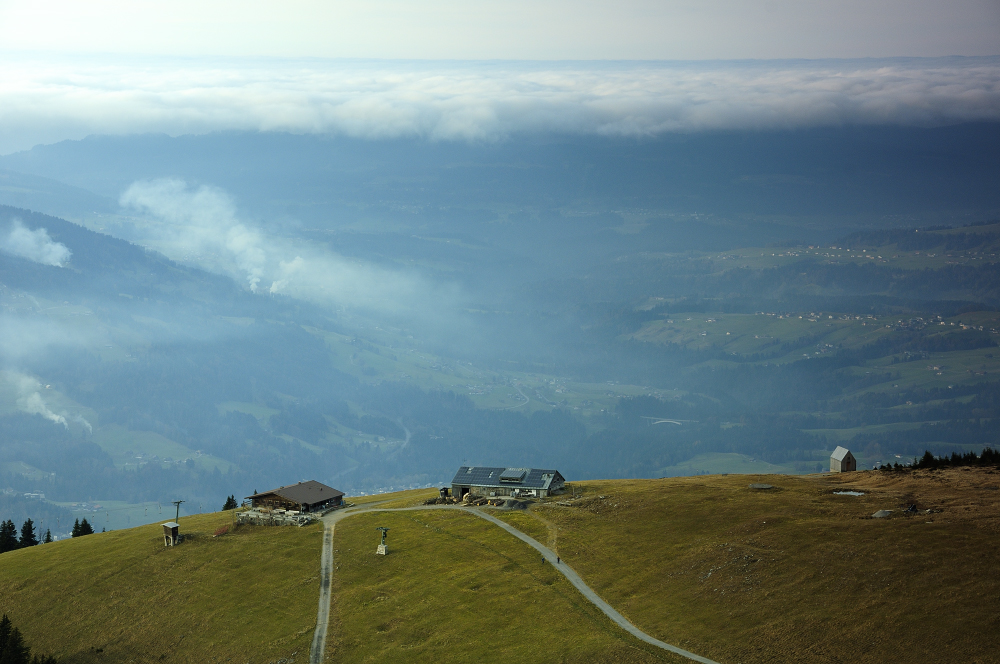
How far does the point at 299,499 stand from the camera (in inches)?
5064

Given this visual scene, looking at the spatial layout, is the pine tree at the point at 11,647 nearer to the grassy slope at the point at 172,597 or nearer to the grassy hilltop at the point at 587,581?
the grassy slope at the point at 172,597

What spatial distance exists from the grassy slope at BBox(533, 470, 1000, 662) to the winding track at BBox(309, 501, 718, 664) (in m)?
1.22

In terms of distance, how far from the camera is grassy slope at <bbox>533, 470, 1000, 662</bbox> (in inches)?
2776

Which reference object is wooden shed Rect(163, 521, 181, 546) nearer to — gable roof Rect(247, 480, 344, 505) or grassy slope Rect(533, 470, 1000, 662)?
gable roof Rect(247, 480, 344, 505)

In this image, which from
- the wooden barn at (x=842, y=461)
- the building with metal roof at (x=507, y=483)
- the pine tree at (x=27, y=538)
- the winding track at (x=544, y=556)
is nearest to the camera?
the winding track at (x=544, y=556)

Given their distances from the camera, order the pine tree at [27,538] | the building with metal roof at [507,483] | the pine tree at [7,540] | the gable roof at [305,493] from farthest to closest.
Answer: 1. the pine tree at [27,538]
2. the pine tree at [7,540]
3. the building with metal roof at [507,483]
4. the gable roof at [305,493]

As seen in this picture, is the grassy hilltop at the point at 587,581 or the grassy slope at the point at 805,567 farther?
the grassy hilltop at the point at 587,581

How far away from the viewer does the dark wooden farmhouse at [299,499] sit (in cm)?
12781

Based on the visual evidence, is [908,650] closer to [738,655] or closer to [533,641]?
[738,655]

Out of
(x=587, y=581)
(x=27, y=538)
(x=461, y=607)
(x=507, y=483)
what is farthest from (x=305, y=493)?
(x=27, y=538)

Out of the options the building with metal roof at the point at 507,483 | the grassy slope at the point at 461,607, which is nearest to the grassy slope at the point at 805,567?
the grassy slope at the point at 461,607

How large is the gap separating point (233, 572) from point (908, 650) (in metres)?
75.9

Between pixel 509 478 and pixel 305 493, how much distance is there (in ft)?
106

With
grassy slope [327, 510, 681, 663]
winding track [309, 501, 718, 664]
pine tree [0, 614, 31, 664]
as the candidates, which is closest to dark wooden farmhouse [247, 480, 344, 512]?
winding track [309, 501, 718, 664]
